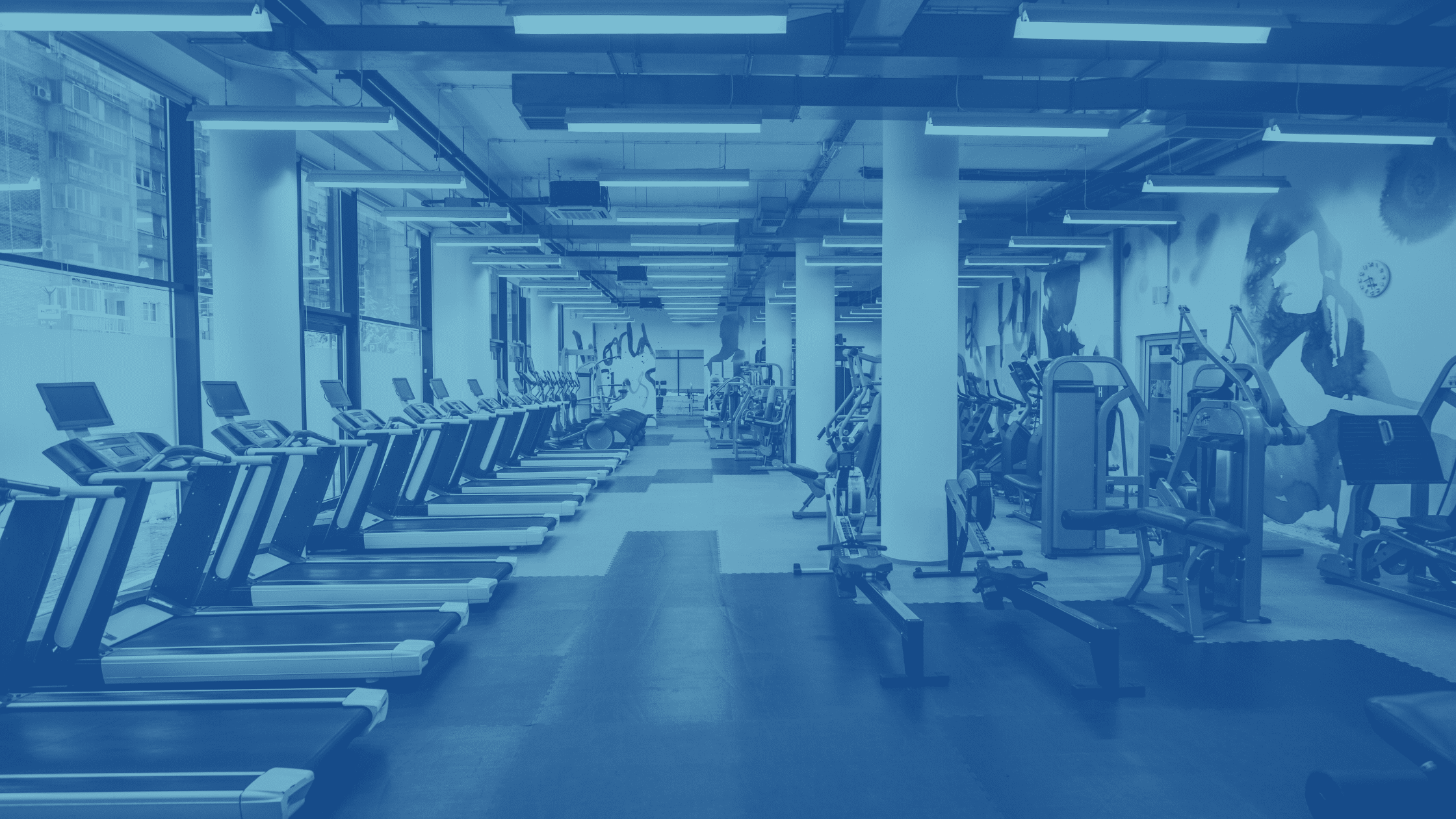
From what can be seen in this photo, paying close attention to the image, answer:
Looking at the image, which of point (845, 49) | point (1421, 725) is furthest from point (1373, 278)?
point (1421, 725)

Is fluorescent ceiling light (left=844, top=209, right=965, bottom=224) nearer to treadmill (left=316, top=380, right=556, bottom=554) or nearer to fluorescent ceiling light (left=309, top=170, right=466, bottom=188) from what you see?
fluorescent ceiling light (left=309, top=170, right=466, bottom=188)

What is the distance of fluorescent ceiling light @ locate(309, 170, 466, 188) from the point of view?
6992 mm

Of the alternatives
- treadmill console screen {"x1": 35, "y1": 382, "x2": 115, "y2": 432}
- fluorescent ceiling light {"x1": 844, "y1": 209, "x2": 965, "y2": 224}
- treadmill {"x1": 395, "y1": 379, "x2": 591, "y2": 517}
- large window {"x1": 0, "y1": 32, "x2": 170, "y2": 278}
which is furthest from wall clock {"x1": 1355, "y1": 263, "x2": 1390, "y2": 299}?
large window {"x1": 0, "y1": 32, "x2": 170, "y2": 278}

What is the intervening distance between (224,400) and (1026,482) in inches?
222

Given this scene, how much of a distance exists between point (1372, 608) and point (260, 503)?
6.39 metres

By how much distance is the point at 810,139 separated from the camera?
28.3 ft

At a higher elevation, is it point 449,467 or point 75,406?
point 75,406

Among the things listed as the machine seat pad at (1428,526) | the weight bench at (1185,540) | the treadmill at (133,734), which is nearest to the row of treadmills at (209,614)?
the treadmill at (133,734)

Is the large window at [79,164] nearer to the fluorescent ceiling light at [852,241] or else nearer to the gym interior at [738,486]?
the gym interior at [738,486]

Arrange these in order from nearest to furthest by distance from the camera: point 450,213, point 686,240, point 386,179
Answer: point 386,179 < point 450,213 < point 686,240

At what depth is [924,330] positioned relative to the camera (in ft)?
20.6

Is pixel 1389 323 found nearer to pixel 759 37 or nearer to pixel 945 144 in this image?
pixel 945 144

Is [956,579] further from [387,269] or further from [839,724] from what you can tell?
[387,269]

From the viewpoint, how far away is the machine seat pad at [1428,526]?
5.36m
